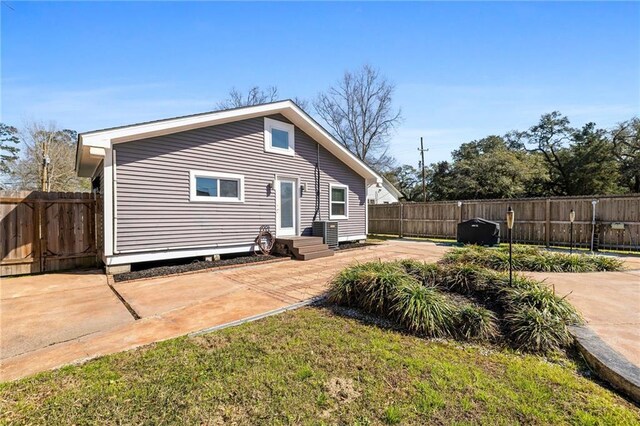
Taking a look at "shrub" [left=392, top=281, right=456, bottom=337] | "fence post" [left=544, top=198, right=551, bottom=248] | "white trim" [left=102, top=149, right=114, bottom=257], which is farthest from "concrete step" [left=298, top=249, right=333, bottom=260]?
"fence post" [left=544, top=198, right=551, bottom=248]

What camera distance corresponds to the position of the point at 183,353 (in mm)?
2848

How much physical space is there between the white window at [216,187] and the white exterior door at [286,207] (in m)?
1.43

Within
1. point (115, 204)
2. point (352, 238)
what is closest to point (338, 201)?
point (352, 238)

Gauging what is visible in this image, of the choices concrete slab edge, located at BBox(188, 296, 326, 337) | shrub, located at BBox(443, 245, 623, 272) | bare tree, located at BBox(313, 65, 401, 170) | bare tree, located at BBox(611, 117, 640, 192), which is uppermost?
bare tree, located at BBox(313, 65, 401, 170)

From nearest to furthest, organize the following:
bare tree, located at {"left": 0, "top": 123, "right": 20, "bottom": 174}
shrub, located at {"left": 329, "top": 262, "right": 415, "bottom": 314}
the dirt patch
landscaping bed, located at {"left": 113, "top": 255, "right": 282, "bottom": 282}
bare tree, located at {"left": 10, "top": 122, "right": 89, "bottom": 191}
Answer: the dirt patch, shrub, located at {"left": 329, "top": 262, "right": 415, "bottom": 314}, landscaping bed, located at {"left": 113, "top": 255, "right": 282, "bottom": 282}, bare tree, located at {"left": 10, "top": 122, "right": 89, "bottom": 191}, bare tree, located at {"left": 0, "top": 123, "right": 20, "bottom": 174}

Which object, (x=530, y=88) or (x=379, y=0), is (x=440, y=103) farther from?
(x=379, y=0)

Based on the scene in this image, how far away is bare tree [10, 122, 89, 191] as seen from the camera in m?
20.7

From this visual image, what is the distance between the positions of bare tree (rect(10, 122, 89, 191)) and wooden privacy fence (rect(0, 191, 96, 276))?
17353 mm

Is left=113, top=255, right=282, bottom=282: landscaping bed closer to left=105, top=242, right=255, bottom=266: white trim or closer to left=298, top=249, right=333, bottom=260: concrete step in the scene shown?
left=105, top=242, right=255, bottom=266: white trim

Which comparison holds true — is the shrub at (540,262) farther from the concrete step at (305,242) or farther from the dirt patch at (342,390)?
the dirt patch at (342,390)

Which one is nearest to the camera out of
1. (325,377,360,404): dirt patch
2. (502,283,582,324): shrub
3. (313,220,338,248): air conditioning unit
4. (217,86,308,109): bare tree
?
(325,377,360,404): dirt patch

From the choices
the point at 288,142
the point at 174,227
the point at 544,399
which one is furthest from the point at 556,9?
the point at 174,227

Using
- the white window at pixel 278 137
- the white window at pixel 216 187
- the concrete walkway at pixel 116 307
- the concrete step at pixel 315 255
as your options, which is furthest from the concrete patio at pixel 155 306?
the white window at pixel 278 137

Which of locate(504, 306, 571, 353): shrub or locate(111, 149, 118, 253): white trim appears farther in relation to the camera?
locate(111, 149, 118, 253): white trim
